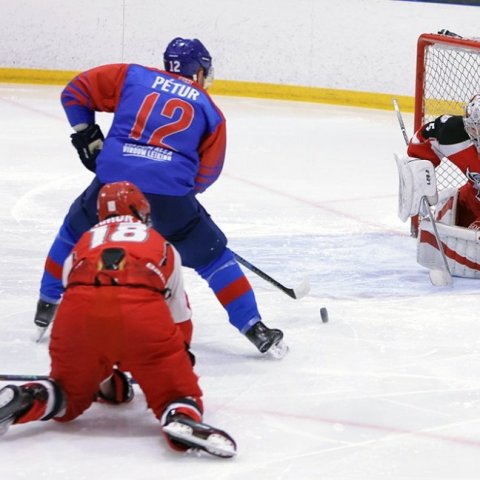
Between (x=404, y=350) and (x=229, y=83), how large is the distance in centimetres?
547

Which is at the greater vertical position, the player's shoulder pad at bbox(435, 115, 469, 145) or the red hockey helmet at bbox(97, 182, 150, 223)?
the red hockey helmet at bbox(97, 182, 150, 223)

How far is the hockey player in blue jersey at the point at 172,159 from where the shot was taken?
10.6ft

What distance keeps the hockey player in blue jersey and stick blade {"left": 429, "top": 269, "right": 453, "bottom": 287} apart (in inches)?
42.3

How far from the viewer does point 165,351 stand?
103 inches

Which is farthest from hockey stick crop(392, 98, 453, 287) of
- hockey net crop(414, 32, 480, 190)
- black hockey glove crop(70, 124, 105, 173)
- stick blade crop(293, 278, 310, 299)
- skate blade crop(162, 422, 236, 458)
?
skate blade crop(162, 422, 236, 458)

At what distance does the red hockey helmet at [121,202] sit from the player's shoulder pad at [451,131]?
1924mm

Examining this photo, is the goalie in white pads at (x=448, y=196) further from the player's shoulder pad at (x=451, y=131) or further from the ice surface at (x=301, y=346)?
the ice surface at (x=301, y=346)

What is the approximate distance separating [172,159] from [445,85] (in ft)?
10.6

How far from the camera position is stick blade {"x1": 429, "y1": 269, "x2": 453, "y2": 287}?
424 centimetres

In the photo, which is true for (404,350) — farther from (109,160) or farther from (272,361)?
(109,160)

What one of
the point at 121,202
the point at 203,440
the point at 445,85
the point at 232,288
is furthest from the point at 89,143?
the point at 445,85

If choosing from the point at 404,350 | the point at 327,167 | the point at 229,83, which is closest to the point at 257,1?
the point at 229,83

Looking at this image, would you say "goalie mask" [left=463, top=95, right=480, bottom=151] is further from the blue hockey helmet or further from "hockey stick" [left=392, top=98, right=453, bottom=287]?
the blue hockey helmet

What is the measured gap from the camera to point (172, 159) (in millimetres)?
3230
